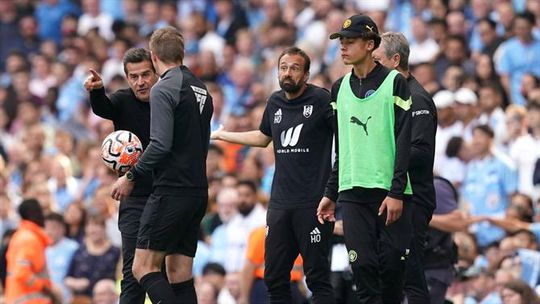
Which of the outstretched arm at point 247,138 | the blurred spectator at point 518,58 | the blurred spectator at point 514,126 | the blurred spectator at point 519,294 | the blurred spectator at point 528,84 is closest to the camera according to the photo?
the outstretched arm at point 247,138

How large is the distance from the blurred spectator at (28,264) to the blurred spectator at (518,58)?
6847 millimetres

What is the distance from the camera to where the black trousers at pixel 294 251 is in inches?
426

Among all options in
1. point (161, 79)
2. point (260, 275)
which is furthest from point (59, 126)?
point (161, 79)

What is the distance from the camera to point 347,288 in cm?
1244

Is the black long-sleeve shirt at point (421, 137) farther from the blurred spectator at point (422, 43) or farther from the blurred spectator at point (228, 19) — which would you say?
the blurred spectator at point (228, 19)

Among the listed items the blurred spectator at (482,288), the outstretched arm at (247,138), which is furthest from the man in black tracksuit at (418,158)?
the blurred spectator at (482,288)

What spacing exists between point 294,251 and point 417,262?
1007 mm

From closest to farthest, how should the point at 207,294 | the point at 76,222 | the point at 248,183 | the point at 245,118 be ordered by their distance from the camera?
1. the point at 207,294
2. the point at 248,183
3. the point at 76,222
4. the point at 245,118

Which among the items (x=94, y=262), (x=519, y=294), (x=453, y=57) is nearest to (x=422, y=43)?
(x=453, y=57)

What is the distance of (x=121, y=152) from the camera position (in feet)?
34.5

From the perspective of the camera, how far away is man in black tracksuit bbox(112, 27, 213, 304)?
10.1 metres

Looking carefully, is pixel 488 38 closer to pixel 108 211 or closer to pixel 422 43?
pixel 422 43

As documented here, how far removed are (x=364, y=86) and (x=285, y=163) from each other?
3.74 ft

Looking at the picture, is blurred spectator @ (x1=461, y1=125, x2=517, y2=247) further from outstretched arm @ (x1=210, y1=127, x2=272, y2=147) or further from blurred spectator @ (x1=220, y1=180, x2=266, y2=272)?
outstretched arm @ (x1=210, y1=127, x2=272, y2=147)
